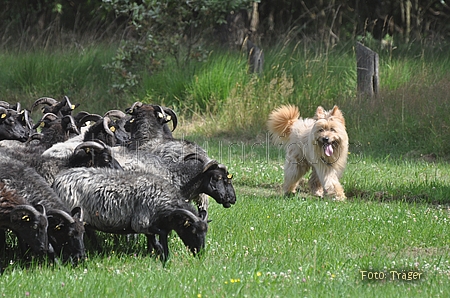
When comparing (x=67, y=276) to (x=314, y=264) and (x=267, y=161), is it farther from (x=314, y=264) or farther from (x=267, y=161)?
(x=267, y=161)

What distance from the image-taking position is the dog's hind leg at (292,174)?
38.3 ft

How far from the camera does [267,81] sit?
17.7 meters

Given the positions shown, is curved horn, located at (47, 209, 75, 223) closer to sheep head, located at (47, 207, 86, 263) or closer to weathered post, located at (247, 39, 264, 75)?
sheep head, located at (47, 207, 86, 263)

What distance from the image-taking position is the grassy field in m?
6.58

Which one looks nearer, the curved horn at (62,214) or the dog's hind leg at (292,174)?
the curved horn at (62,214)

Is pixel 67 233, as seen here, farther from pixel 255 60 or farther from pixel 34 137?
pixel 255 60

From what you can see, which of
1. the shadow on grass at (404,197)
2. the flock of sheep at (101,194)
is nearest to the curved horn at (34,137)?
the flock of sheep at (101,194)

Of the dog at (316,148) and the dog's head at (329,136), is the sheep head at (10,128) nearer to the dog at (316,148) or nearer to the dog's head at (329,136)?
the dog at (316,148)

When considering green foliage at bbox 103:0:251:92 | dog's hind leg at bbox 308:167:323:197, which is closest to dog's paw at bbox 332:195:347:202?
dog's hind leg at bbox 308:167:323:197

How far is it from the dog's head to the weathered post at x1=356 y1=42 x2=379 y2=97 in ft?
17.2

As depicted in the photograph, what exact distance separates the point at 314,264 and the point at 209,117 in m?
10.1

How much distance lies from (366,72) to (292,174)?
5594 mm

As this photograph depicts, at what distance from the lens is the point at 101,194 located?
7602 millimetres

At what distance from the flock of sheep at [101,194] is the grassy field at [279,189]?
0.28 metres
